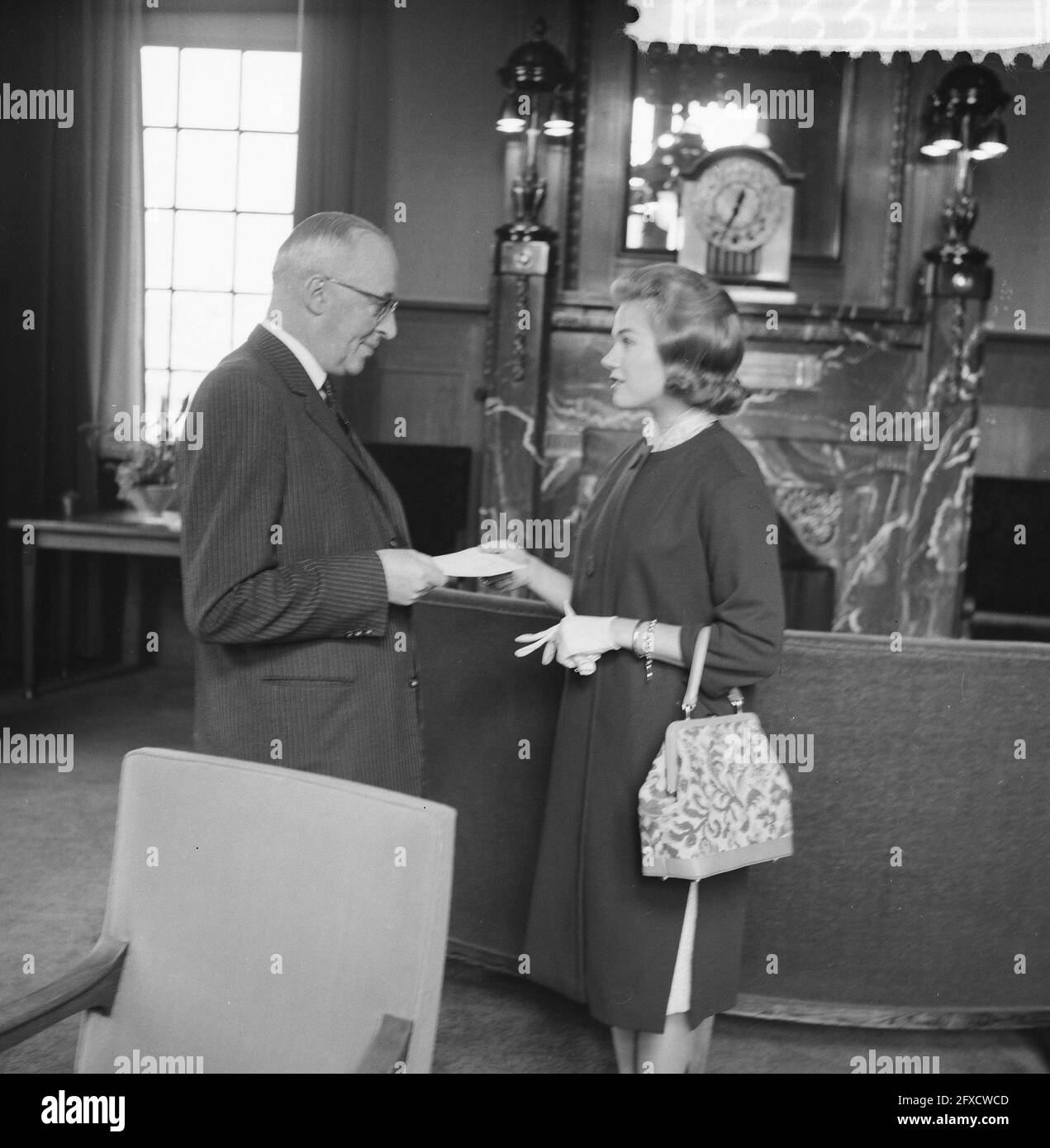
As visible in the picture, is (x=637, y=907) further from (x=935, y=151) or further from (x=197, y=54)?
(x=197, y=54)

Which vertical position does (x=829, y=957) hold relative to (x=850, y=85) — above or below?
below

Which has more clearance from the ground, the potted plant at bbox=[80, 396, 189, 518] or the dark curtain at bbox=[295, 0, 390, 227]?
the dark curtain at bbox=[295, 0, 390, 227]

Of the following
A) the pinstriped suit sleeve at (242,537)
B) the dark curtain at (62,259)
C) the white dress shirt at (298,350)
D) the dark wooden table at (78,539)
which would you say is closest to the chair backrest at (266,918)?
the pinstriped suit sleeve at (242,537)

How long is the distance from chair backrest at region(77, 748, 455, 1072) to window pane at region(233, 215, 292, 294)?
5925 mm

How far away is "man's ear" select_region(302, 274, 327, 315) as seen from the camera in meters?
1.84

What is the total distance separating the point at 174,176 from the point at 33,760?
3684mm

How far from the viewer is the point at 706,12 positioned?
2467 mm

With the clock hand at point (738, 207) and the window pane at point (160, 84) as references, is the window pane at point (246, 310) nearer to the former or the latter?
the window pane at point (160, 84)

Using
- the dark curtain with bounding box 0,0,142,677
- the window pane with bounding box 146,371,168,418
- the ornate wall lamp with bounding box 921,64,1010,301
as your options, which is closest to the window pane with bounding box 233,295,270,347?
the window pane with bounding box 146,371,168,418

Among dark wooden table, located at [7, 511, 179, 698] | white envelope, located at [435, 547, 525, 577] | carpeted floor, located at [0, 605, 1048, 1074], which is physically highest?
white envelope, located at [435, 547, 525, 577]

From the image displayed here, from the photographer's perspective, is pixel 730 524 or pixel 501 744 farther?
pixel 501 744

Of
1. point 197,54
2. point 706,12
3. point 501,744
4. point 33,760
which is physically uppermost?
point 197,54

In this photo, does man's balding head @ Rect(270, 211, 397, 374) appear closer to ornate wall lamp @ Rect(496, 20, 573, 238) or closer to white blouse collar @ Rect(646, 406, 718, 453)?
white blouse collar @ Rect(646, 406, 718, 453)

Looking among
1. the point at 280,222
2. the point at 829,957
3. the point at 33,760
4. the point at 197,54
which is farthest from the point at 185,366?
the point at 829,957
